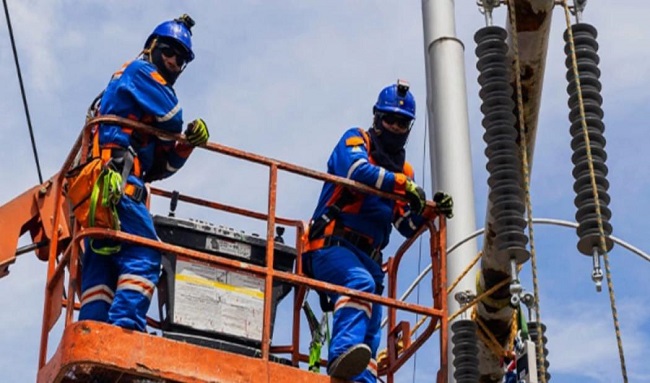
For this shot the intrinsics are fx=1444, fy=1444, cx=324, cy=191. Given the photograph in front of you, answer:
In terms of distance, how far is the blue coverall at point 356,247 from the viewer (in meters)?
10.4

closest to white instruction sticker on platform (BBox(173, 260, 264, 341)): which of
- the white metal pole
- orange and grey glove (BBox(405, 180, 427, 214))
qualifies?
orange and grey glove (BBox(405, 180, 427, 214))

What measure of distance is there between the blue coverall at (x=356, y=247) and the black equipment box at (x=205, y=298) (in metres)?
0.57

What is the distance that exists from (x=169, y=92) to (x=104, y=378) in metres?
2.10

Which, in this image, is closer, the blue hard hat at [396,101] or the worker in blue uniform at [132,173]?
the worker in blue uniform at [132,173]

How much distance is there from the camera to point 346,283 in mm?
10648

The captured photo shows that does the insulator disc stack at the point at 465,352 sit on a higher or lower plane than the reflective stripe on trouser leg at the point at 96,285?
higher

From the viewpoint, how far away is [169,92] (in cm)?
1030

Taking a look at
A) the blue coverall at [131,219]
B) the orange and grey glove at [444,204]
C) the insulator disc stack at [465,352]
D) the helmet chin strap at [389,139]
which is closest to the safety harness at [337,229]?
the helmet chin strap at [389,139]

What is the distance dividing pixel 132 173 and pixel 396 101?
2.39 metres

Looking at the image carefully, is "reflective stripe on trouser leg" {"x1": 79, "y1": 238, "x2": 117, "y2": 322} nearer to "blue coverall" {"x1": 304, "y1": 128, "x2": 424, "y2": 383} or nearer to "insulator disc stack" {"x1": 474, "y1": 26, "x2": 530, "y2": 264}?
"blue coverall" {"x1": 304, "y1": 128, "x2": 424, "y2": 383}

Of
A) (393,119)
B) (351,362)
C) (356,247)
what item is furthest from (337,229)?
(351,362)

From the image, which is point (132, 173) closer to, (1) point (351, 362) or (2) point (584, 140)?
(1) point (351, 362)

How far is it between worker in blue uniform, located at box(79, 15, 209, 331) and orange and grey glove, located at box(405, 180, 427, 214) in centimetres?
161

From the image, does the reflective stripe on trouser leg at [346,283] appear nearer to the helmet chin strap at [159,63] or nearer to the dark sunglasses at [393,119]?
the dark sunglasses at [393,119]
